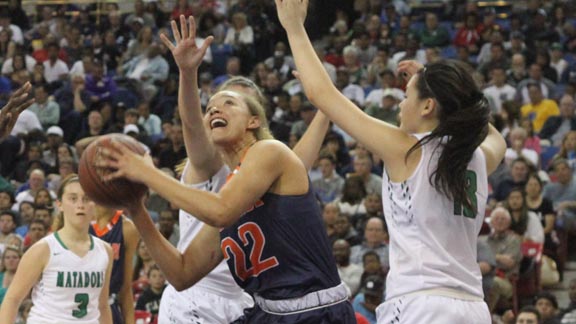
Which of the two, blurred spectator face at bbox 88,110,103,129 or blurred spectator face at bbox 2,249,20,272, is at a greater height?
blurred spectator face at bbox 2,249,20,272

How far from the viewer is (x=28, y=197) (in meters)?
13.4

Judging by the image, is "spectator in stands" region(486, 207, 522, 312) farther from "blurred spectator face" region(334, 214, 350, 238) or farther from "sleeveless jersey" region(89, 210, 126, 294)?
"sleeveless jersey" region(89, 210, 126, 294)

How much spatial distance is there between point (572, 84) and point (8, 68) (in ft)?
30.2

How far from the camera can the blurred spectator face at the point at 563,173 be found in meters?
11.9

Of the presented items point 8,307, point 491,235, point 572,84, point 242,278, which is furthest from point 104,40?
point 242,278

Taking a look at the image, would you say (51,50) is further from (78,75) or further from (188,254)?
(188,254)

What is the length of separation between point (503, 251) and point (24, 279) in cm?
568

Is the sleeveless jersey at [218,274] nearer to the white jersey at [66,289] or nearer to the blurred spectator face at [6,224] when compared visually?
the white jersey at [66,289]

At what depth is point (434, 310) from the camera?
3945 millimetres

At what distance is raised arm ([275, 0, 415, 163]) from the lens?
3939mm

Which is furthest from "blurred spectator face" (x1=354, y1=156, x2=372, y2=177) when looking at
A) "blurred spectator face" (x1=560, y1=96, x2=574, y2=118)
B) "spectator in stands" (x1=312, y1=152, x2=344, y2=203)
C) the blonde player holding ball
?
the blonde player holding ball

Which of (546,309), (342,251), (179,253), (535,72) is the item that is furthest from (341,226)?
(179,253)

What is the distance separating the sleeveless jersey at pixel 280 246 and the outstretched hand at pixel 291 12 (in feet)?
2.20

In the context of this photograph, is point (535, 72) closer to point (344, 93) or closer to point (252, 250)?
point (344, 93)
